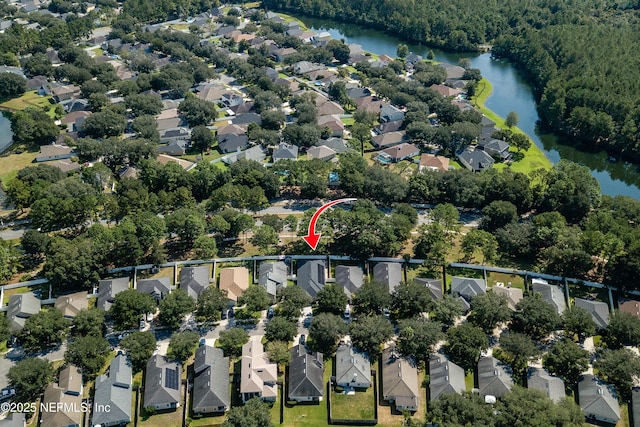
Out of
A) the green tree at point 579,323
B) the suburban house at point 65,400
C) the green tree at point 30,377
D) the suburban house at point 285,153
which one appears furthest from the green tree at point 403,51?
the green tree at point 30,377

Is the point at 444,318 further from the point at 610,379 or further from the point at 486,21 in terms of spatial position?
the point at 486,21

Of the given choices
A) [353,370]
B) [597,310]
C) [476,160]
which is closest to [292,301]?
[353,370]

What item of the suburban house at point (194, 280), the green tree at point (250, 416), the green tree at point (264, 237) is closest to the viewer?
the green tree at point (250, 416)

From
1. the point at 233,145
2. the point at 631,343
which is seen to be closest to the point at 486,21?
the point at 233,145

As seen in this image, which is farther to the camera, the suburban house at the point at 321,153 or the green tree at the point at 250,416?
the suburban house at the point at 321,153

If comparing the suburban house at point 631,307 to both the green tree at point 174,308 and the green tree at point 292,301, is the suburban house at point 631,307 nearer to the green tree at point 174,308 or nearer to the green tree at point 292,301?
the green tree at point 292,301

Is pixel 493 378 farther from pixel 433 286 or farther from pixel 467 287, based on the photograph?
pixel 433 286
